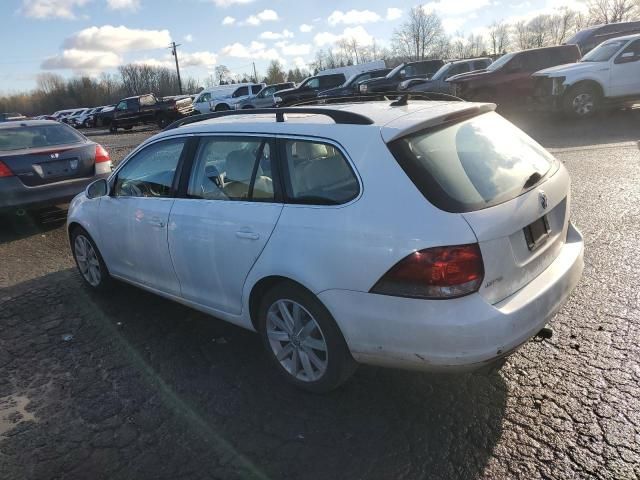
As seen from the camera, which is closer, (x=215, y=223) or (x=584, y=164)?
(x=215, y=223)

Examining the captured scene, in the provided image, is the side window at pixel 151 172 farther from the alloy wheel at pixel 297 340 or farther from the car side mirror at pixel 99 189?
the alloy wheel at pixel 297 340

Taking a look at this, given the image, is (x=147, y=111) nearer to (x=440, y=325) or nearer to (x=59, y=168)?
(x=59, y=168)

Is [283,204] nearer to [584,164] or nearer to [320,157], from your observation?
[320,157]

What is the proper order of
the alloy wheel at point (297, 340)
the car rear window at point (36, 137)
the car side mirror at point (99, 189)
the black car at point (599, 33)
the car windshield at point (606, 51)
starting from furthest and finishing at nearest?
the black car at point (599, 33) → the car windshield at point (606, 51) → the car rear window at point (36, 137) → the car side mirror at point (99, 189) → the alloy wheel at point (297, 340)

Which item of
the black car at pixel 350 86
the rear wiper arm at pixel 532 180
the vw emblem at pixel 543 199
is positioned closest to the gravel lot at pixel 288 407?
the vw emblem at pixel 543 199

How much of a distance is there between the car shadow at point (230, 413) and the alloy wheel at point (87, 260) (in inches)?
37.2

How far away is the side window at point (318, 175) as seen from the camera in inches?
111

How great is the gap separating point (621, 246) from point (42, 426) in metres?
4.98

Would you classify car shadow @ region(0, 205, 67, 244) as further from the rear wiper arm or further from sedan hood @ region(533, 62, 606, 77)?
sedan hood @ region(533, 62, 606, 77)

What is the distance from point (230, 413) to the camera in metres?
3.06

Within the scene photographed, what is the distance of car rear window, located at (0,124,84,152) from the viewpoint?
761 cm

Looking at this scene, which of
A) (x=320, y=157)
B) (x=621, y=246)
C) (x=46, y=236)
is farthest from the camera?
(x=46, y=236)

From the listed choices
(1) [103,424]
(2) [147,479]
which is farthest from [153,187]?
(2) [147,479]

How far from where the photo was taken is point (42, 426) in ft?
10.2
